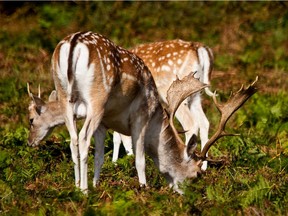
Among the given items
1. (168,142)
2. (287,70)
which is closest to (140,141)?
(168,142)

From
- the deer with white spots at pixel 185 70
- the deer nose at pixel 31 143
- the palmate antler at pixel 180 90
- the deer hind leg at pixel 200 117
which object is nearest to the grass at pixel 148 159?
the deer nose at pixel 31 143

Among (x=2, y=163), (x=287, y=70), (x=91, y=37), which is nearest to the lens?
(x=91, y=37)

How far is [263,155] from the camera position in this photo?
31.8 feet

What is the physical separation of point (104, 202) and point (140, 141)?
1.03m

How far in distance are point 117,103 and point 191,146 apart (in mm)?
996

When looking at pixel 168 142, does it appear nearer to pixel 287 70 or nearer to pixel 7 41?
pixel 287 70

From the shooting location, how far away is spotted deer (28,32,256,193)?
25.0 ft

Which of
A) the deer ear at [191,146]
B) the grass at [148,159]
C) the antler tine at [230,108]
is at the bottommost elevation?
the grass at [148,159]

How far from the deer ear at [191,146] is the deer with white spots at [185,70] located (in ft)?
6.22

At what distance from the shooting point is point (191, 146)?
341 inches

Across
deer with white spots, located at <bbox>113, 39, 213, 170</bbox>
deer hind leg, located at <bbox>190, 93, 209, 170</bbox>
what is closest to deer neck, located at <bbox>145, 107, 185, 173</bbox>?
deer with white spots, located at <bbox>113, 39, 213, 170</bbox>

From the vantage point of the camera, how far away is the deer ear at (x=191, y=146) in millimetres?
8609

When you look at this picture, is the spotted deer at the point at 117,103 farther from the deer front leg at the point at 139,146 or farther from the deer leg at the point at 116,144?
the deer leg at the point at 116,144

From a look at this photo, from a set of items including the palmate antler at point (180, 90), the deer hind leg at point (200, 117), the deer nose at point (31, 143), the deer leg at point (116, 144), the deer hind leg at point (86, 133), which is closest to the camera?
the deer hind leg at point (86, 133)
